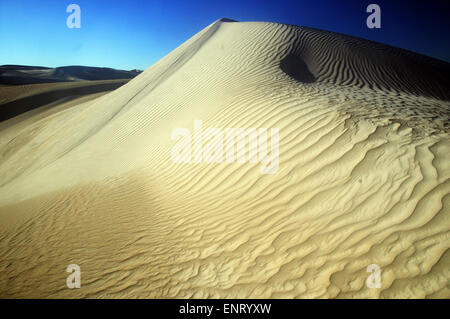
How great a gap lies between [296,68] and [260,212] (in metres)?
6.98

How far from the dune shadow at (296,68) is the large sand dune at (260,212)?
136 cm

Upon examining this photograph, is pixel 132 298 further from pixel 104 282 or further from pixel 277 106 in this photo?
pixel 277 106

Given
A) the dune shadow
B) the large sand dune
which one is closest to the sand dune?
the large sand dune

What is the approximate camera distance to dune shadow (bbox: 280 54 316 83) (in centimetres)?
745

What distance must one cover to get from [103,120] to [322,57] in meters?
10.5

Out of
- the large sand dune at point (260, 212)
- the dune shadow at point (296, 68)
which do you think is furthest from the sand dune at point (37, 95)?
the dune shadow at point (296, 68)

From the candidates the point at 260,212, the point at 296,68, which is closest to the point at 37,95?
the point at 296,68

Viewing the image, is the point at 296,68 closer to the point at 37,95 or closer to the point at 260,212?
the point at 260,212

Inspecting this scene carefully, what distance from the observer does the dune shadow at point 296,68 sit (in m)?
7.45

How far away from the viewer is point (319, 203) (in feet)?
8.62

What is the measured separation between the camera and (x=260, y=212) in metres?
2.94

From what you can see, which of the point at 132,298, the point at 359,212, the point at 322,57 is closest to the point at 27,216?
the point at 132,298

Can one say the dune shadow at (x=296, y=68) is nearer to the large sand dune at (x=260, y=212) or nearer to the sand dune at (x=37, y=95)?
the large sand dune at (x=260, y=212)

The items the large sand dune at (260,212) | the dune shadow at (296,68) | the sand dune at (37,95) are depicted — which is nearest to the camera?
the large sand dune at (260,212)
